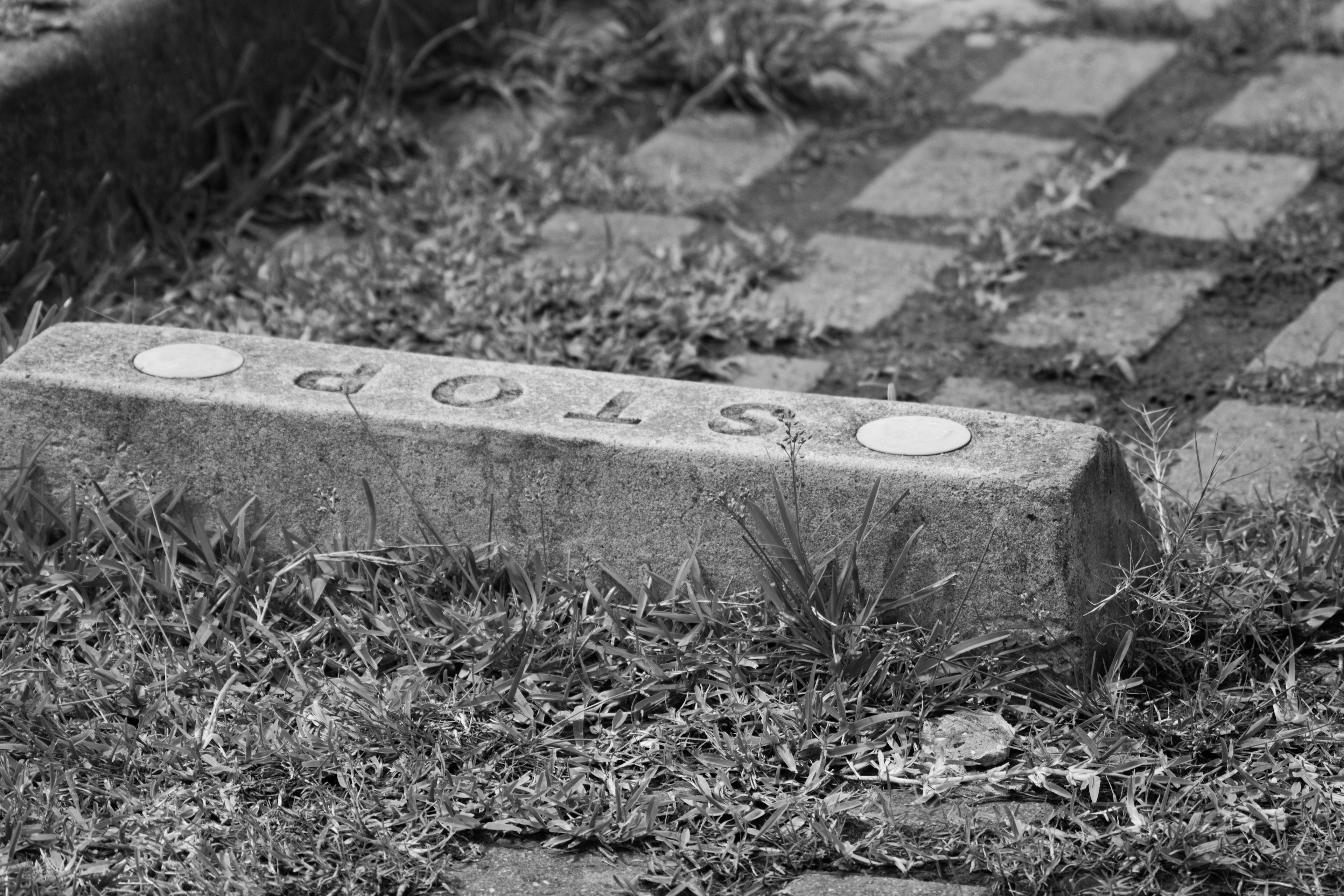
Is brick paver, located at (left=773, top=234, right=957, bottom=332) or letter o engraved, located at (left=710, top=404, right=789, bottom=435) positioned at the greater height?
letter o engraved, located at (left=710, top=404, right=789, bottom=435)

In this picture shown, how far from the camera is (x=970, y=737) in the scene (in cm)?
202

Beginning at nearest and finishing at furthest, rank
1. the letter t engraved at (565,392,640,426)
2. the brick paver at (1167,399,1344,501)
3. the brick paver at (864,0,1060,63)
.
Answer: the letter t engraved at (565,392,640,426), the brick paver at (1167,399,1344,501), the brick paver at (864,0,1060,63)

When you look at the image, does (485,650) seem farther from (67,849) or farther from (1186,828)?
(1186,828)

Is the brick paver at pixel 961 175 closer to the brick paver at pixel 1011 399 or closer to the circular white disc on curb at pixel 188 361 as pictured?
the brick paver at pixel 1011 399

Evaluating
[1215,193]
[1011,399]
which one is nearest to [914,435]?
[1011,399]

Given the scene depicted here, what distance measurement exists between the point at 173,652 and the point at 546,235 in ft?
5.35

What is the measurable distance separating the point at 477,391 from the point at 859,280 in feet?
4.32

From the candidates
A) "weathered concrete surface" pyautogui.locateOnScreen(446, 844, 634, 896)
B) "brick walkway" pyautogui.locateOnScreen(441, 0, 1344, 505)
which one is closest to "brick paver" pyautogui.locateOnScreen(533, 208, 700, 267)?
"brick walkway" pyautogui.locateOnScreen(441, 0, 1344, 505)

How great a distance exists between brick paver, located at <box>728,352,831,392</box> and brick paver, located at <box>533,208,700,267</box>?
486 mm

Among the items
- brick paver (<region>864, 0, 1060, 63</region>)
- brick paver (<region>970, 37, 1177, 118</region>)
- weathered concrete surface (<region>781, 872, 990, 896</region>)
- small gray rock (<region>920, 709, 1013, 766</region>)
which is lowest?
weathered concrete surface (<region>781, 872, 990, 896</region>)

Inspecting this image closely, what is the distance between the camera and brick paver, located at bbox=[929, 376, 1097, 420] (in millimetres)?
2877

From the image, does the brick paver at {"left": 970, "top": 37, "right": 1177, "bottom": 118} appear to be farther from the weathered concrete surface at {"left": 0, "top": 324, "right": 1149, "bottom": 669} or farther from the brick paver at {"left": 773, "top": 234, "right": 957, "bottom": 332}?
the weathered concrete surface at {"left": 0, "top": 324, "right": 1149, "bottom": 669}

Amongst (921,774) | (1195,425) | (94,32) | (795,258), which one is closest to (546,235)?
(795,258)

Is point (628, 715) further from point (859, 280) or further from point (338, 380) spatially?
point (859, 280)
